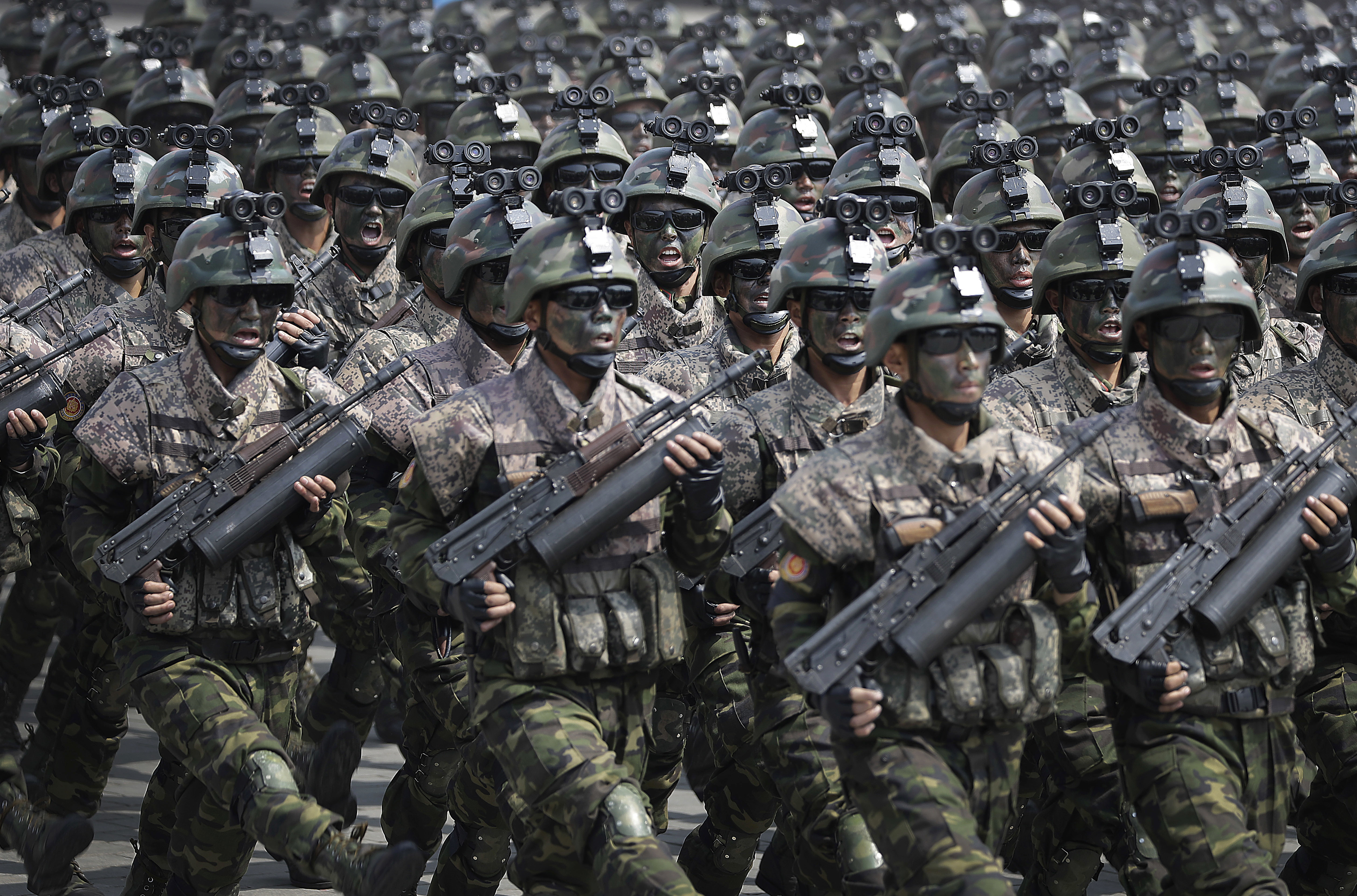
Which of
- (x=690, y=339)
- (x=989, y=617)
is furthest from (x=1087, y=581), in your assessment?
(x=690, y=339)

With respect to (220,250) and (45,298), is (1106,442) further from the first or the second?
(45,298)

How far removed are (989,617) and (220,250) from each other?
3677mm

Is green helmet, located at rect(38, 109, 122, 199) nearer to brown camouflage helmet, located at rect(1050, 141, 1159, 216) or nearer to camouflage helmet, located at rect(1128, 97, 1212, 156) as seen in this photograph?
brown camouflage helmet, located at rect(1050, 141, 1159, 216)

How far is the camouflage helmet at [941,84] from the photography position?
16.9 metres

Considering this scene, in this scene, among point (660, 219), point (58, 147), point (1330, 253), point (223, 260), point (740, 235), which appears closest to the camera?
point (223, 260)

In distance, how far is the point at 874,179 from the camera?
1207cm

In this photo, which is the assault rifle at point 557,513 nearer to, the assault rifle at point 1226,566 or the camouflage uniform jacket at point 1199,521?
the camouflage uniform jacket at point 1199,521

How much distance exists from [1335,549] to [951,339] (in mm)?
1557

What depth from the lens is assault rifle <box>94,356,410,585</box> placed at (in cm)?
824

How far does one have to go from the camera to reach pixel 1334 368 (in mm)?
8844

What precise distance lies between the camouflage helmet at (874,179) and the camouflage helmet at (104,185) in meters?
3.85

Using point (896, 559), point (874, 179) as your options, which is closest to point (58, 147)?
point (874, 179)

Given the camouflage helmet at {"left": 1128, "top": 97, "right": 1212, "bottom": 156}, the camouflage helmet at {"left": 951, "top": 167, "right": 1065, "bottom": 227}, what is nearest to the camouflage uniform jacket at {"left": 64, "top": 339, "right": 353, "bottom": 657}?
the camouflage helmet at {"left": 951, "top": 167, "right": 1065, "bottom": 227}

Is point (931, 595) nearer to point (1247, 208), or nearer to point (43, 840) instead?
point (43, 840)
